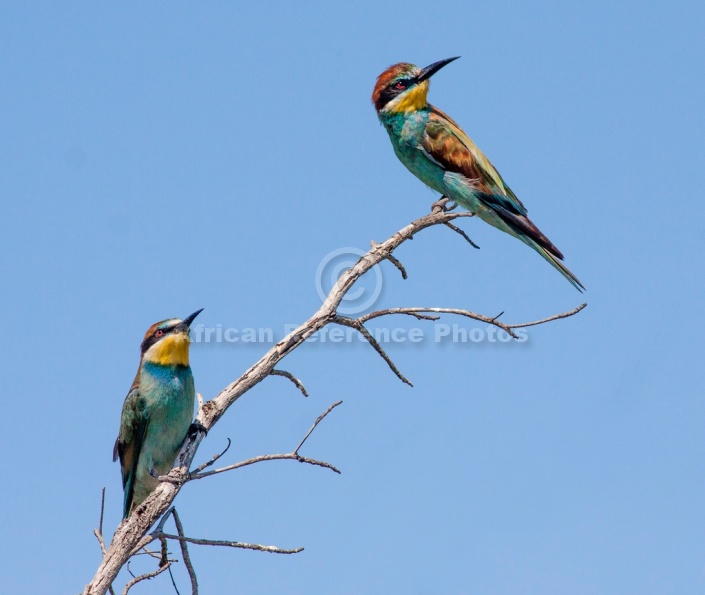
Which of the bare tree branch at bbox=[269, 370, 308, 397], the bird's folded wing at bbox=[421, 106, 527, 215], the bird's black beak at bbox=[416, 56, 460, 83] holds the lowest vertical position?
the bare tree branch at bbox=[269, 370, 308, 397]

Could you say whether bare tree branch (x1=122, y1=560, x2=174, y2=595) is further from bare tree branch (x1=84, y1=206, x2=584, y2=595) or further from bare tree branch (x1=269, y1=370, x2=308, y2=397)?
Result: bare tree branch (x1=269, y1=370, x2=308, y2=397)

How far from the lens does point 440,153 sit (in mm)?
5539

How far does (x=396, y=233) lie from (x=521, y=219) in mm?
1516

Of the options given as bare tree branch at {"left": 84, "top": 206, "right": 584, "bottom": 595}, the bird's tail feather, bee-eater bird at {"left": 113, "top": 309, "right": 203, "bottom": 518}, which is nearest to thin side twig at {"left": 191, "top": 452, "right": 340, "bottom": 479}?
bare tree branch at {"left": 84, "top": 206, "right": 584, "bottom": 595}

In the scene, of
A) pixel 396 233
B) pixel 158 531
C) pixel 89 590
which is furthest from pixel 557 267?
pixel 89 590

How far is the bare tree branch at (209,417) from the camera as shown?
3591 mm

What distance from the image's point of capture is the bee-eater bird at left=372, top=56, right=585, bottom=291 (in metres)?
5.54

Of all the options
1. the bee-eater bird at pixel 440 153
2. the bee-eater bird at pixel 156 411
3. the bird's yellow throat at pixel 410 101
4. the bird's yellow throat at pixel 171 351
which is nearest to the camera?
the bee-eater bird at pixel 156 411

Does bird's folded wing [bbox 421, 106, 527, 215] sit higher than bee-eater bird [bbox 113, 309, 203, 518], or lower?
higher

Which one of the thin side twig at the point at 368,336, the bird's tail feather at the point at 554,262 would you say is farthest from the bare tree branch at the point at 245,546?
the bird's tail feather at the point at 554,262

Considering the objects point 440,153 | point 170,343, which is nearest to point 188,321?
point 170,343

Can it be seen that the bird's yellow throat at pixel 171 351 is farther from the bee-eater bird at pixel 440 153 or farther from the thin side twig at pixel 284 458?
the bee-eater bird at pixel 440 153

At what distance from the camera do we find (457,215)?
178 inches

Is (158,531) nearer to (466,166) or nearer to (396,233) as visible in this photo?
(396,233)
